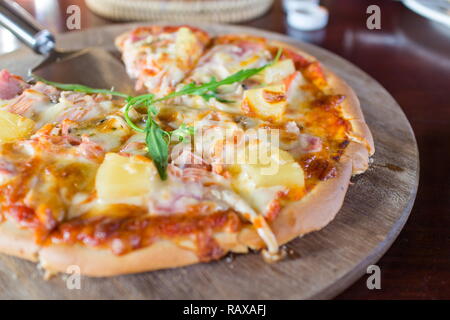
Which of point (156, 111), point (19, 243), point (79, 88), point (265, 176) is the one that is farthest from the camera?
point (79, 88)

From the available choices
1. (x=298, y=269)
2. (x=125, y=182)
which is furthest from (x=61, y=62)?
(x=298, y=269)

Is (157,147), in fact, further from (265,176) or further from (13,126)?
(13,126)

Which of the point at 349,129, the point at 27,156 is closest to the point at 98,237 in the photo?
the point at 27,156

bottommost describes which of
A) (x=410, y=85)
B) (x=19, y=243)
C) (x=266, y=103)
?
(x=410, y=85)

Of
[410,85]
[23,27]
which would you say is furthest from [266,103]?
[23,27]

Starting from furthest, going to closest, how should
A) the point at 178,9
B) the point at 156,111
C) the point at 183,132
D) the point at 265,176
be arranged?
the point at 178,9 → the point at 156,111 → the point at 183,132 → the point at 265,176

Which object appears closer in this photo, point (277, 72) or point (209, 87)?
point (209, 87)

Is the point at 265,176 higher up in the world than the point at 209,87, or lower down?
lower down

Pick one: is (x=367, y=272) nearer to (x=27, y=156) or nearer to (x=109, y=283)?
(x=109, y=283)

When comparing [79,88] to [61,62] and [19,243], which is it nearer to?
[61,62]
